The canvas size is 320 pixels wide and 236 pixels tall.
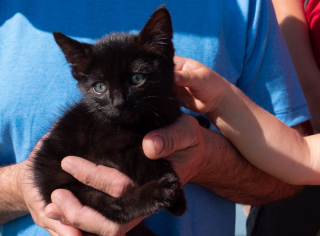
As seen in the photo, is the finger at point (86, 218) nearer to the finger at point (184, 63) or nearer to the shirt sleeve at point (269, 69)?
the finger at point (184, 63)

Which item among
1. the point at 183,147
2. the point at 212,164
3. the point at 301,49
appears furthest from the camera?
the point at 301,49

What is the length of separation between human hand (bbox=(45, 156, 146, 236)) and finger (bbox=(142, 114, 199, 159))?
0.61 feet

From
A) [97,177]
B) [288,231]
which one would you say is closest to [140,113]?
[97,177]

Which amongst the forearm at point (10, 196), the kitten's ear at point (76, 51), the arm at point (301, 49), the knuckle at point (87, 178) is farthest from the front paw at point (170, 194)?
the arm at point (301, 49)

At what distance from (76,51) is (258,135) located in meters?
1.12

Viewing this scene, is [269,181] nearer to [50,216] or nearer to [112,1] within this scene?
[50,216]

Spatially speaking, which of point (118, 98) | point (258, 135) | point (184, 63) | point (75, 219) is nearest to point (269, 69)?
point (258, 135)

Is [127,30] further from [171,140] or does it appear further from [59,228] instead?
[59,228]

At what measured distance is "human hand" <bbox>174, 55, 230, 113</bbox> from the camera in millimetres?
1414

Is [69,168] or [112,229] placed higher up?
[69,168]

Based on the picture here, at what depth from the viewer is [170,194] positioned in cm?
115

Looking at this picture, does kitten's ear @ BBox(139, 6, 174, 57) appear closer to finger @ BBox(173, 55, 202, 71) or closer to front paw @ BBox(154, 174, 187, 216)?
finger @ BBox(173, 55, 202, 71)

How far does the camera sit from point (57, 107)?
5.29 ft

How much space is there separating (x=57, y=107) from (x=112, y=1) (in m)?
0.72
